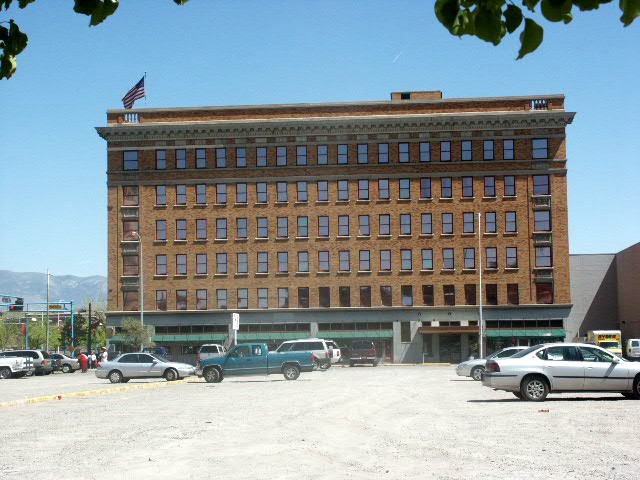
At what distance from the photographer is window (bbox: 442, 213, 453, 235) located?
3226 inches

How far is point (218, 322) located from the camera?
270ft

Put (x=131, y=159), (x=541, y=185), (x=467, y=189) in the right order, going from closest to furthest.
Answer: (x=541, y=185) < (x=467, y=189) < (x=131, y=159)

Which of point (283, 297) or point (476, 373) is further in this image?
point (283, 297)

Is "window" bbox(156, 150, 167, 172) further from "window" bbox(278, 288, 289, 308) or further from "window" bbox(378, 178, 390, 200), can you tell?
"window" bbox(378, 178, 390, 200)

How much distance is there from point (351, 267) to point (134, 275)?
1903cm

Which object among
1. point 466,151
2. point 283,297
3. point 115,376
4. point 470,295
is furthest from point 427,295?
point 115,376

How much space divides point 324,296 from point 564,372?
190 feet

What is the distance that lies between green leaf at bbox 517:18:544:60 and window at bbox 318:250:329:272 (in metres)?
78.1

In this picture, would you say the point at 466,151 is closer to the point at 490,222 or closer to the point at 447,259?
the point at 490,222

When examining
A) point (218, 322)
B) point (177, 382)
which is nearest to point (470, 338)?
point (218, 322)

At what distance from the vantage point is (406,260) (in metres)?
81.9

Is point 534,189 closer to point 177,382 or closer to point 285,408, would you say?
point 177,382

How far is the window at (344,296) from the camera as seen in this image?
82062 millimetres

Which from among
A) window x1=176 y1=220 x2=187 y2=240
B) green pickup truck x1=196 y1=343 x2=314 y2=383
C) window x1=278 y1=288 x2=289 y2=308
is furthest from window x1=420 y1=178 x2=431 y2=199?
green pickup truck x1=196 y1=343 x2=314 y2=383
